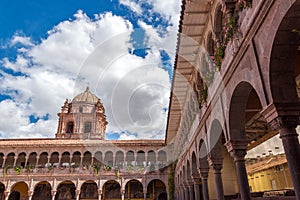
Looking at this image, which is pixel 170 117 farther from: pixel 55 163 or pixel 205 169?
pixel 55 163

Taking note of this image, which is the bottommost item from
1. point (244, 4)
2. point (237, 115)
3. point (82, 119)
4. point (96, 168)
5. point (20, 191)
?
point (20, 191)

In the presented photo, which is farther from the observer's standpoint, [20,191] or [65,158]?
[65,158]

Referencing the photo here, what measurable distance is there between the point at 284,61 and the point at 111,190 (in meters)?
31.5

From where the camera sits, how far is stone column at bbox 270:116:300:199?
4.57 metres

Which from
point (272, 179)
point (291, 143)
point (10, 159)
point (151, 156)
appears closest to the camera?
point (291, 143)

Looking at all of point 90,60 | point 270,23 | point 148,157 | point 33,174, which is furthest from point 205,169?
point 33,174

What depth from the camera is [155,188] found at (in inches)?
1310

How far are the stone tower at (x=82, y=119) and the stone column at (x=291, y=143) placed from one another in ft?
129

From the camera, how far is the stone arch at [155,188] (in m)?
32.9

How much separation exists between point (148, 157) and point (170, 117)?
16.5 m

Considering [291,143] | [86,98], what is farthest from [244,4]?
[86,98]

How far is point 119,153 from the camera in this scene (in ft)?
114

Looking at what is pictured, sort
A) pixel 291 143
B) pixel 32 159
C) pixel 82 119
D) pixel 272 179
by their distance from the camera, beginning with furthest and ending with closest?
1. pixel 82 119
2. pixel 32 159
3. pixel 272 179
4. pixel 291 143

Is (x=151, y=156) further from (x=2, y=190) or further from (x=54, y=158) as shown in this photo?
(x=2, y=190)
